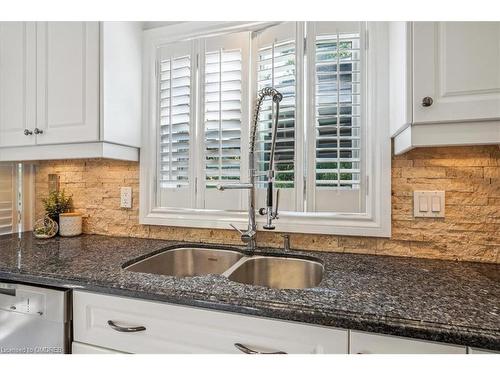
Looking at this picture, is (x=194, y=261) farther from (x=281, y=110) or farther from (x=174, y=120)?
(x=281, y=110)

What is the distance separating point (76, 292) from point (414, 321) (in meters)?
1.06

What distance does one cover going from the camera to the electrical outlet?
1.75m

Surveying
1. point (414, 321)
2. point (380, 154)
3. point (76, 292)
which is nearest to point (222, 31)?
point (380, 154)

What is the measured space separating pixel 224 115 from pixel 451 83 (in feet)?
3.38

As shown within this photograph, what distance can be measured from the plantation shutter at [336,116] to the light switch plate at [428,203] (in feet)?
0.77

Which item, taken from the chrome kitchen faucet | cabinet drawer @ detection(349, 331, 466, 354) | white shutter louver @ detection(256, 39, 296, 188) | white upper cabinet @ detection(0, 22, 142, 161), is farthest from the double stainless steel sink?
white upper cabinet @ detection(0, 22, 142, 161)

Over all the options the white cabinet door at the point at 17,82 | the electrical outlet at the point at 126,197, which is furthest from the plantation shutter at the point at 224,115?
the white cabinet door at the point at 17,82

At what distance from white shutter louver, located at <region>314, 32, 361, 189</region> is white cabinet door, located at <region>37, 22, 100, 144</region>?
110 cm

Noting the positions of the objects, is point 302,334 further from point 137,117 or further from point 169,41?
point 169,41

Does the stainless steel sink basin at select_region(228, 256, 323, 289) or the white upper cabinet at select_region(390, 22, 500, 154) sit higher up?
the white upper cabinet at select_region(390, 22, 500, 154)

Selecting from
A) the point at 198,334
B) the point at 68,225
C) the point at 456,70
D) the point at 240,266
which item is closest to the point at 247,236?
the point at 240,266

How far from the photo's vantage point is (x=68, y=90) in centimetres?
148

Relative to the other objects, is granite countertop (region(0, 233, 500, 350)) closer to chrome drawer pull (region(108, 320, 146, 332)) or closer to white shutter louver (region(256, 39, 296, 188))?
chrome drawer pull (region(108, 320, 146, 332))
